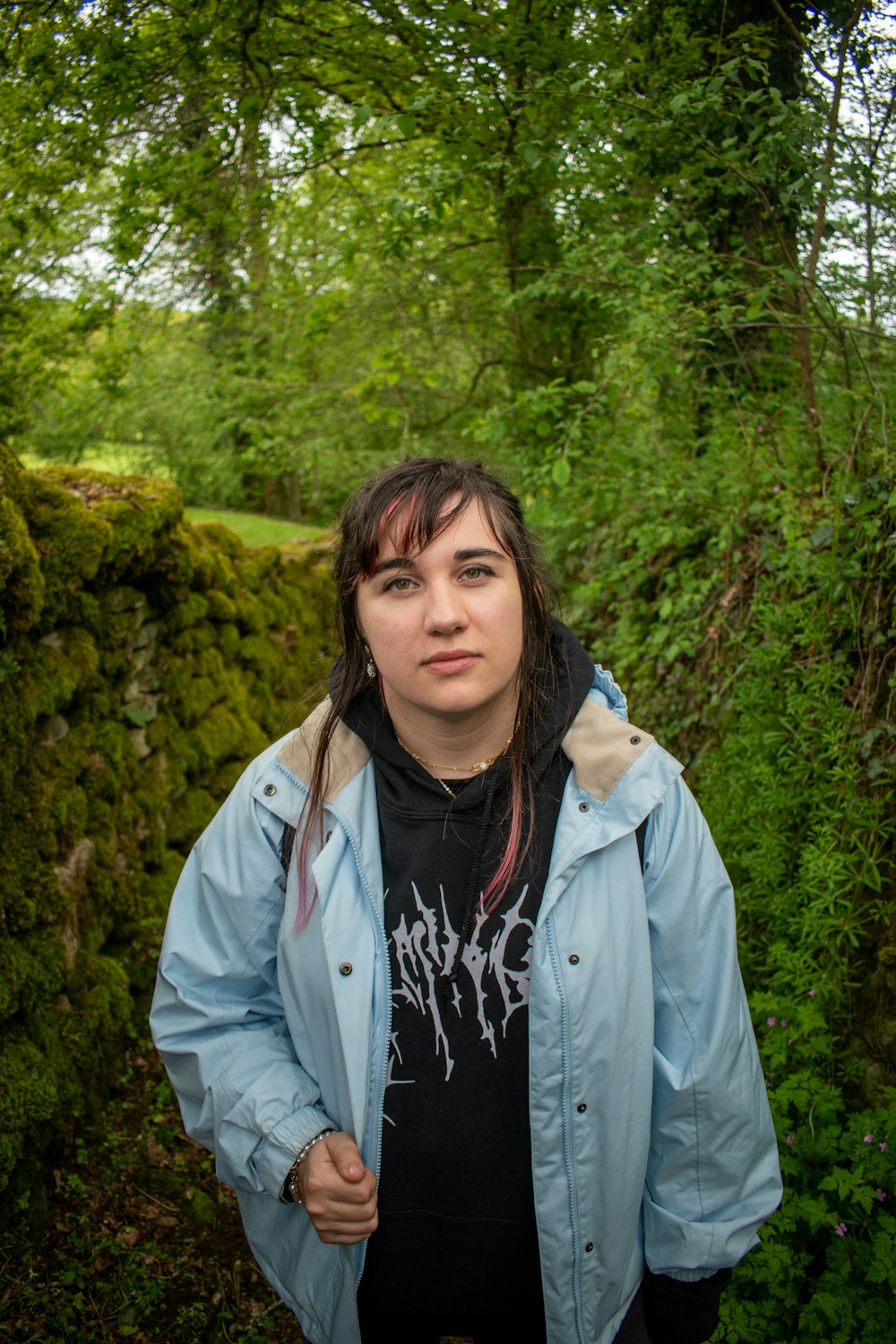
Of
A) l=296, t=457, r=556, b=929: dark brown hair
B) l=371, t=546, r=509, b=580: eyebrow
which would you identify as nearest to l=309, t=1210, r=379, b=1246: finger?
l=296, t=457, r=556, b=929: dark brown hair

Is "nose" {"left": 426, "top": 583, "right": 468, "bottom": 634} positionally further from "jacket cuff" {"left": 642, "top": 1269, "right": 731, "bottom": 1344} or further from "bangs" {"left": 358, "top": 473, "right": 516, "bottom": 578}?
"jacket cuff" {"left": 642, "top": 1269, "right": 731, "bottom": 1344}

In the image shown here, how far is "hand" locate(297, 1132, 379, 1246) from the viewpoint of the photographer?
5.06 feet

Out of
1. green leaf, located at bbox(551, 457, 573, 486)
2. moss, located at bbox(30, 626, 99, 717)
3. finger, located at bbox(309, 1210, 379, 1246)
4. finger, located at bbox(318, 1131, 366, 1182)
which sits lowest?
finger, located at bbox(309, 1210, 379, 1246)

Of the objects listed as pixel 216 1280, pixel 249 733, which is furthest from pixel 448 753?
pixel 249 733

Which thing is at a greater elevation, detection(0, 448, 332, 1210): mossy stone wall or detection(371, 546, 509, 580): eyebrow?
detection(371, 546, 509, 580): eyebrow

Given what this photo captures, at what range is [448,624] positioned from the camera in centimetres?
164

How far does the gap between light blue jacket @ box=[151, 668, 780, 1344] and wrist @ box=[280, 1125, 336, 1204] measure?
0.01 meters

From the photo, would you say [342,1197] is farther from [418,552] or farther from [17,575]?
[17,575]

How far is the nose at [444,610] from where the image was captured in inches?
64.7

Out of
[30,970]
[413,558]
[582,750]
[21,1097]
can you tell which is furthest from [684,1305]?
[30,970]

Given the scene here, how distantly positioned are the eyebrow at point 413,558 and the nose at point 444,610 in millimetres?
63

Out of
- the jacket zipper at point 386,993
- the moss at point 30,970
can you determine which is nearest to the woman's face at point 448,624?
Answer: the jacket zipper at point 386,993

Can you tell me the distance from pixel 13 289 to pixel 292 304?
11.7 ft

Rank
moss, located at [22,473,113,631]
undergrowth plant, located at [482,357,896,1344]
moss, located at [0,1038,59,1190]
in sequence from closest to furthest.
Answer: undergrowth plant, located at [482,357,896,1344], moss, located at [0,1038,59,1190], moss, located at [22,473,113,631]
